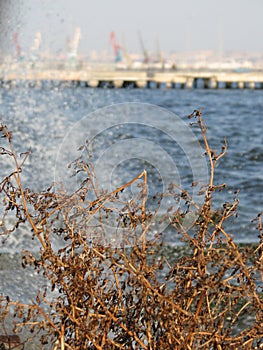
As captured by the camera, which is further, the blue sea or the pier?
the pier

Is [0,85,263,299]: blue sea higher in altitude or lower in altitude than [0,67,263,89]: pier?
higher

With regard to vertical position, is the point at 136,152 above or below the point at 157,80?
above

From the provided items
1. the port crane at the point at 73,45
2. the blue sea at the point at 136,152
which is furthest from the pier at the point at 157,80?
the blue sea at the point at 136,152

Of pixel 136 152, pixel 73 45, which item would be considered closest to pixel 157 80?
pixel 73 45

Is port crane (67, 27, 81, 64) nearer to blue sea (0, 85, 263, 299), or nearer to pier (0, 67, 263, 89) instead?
pier (0, 67, 263, 89)

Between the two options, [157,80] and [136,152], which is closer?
[136,152]

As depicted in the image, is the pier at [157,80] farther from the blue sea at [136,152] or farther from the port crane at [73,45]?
the blue sea at [136,152]

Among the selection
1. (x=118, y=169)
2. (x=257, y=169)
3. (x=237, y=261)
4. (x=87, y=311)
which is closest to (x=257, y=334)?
(x=237, y=261)

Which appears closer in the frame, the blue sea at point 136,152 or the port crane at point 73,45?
the blue sea at point 136,152

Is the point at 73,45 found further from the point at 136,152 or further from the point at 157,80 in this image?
the point at 136,152

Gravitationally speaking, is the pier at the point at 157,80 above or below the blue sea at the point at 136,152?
below

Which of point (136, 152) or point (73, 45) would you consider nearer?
point (136, 152)

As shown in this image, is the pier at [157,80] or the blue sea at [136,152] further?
the pier at [157,80]

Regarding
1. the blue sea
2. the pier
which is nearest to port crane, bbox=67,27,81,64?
the pier
